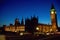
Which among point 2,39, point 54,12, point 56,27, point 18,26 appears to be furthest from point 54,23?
point 2,39

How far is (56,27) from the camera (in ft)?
104

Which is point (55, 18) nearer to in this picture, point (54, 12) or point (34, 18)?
point (54, 12)

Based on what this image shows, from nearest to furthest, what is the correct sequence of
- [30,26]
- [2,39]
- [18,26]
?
[2,39]
[30,26]
[18,26]

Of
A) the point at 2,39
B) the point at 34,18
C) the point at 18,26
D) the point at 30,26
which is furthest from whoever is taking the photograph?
the point at 18,26

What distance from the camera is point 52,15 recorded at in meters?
33.4

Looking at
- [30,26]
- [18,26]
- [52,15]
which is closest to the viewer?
[30,26]

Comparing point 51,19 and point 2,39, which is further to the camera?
point 51,19

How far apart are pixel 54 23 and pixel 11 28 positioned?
417 inches

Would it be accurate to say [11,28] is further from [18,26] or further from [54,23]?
[54,23]

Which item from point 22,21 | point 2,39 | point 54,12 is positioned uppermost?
point 54,12

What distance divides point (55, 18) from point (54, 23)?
148 cm

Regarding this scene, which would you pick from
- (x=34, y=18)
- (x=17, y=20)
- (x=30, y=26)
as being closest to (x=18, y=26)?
(x=17, y=20)

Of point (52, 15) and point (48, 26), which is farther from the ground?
point (52, 15)

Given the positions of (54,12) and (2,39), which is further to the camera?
(54,12)
